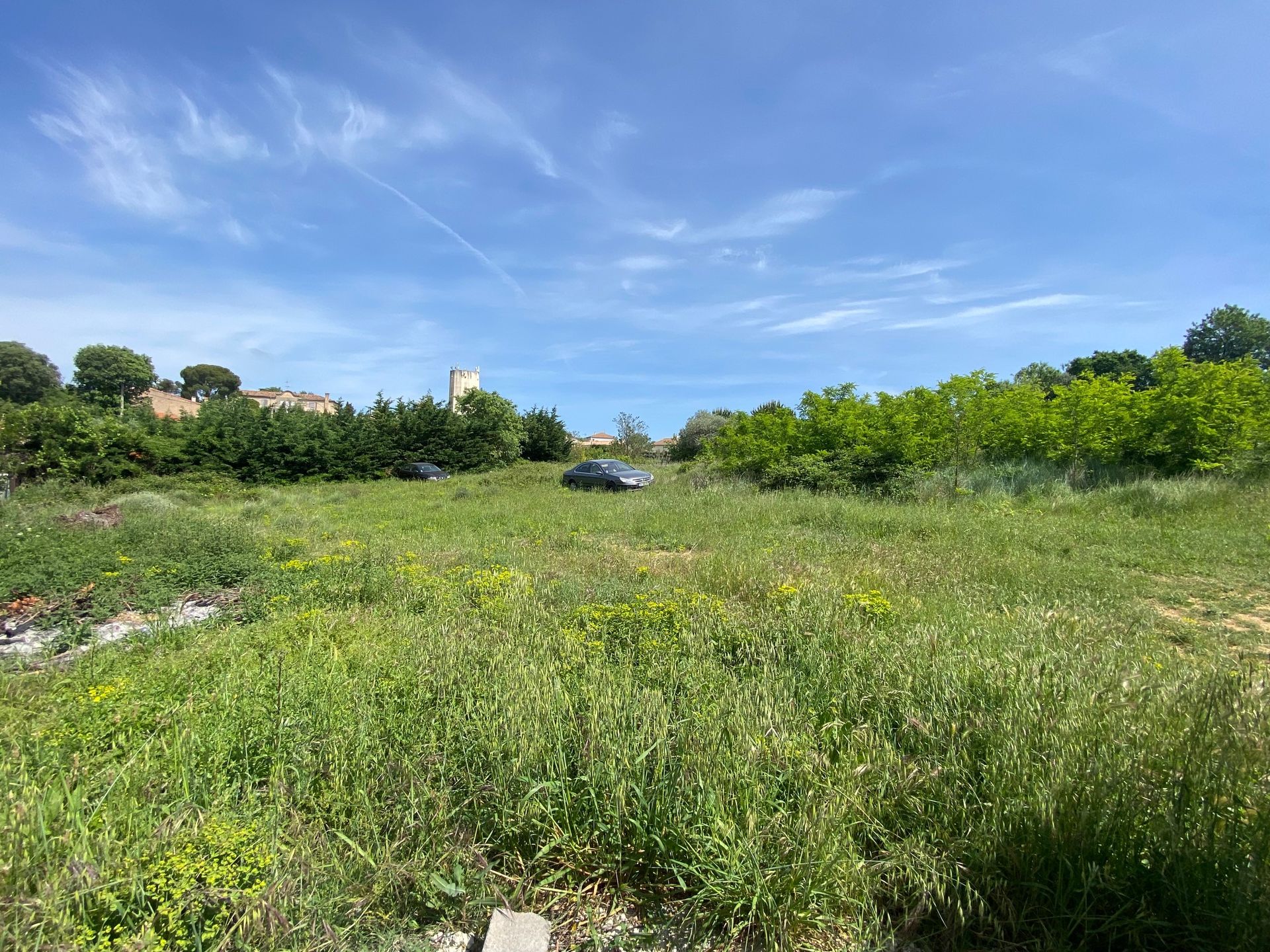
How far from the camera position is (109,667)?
12.1ft

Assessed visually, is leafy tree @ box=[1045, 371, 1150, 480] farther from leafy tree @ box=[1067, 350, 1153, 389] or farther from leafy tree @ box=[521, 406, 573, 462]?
leafy tree @ box=[1067, 350, 1153, 389]

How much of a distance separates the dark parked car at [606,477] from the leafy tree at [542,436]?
15.5 metres

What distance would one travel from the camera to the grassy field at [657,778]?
180cm

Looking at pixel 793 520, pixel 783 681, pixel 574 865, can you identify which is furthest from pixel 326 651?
pixel 793 520

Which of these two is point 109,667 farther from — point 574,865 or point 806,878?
point 806,878

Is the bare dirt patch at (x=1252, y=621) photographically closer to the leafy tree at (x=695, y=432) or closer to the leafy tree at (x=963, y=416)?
the leafy tree at (x=963, y=416)

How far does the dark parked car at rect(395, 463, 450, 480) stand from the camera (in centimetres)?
2662

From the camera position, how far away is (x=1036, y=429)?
14.7 metres

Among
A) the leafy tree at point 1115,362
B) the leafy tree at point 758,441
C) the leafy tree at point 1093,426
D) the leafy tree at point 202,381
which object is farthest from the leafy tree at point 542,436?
the leafy tree at point 202,381

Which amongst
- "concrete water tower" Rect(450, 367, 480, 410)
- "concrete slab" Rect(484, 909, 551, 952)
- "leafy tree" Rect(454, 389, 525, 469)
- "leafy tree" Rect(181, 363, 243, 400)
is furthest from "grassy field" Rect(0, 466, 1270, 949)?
"leafy tree" Rect(181, 363, 243, 400)

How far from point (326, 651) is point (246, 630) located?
1057 millimetres

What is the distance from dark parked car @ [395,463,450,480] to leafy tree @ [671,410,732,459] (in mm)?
17475

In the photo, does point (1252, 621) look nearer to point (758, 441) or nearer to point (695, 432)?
point (758, 441)

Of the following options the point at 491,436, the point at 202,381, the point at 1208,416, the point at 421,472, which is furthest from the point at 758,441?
the point at 202,381
